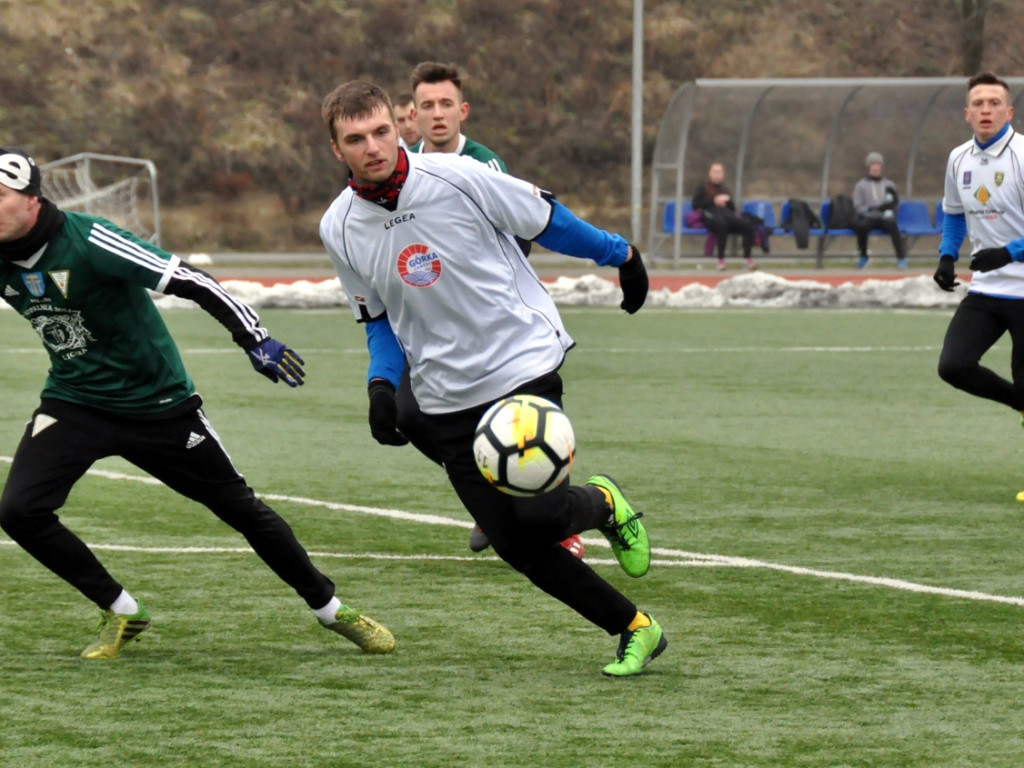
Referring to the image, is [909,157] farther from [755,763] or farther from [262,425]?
[755,763]

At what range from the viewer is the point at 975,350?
898 centimetres

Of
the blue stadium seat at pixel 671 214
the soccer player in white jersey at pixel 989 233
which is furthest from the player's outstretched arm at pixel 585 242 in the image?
the blue stadium seat at pixel 671 214

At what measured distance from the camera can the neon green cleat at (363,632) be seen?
569cm

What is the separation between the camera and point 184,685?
523cm

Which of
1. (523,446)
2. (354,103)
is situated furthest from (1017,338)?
(354,103)

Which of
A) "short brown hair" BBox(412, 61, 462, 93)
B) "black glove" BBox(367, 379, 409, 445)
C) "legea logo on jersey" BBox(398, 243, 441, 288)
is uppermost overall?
"short brown hair" BBox(412, 61, 462, 93)

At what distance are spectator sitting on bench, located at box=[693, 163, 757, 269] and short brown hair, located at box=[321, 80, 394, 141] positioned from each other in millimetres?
21751

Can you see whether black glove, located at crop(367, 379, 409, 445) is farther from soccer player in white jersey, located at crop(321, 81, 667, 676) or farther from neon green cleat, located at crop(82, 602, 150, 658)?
neon green cleat, located at crop(82, 602, 150, 658)

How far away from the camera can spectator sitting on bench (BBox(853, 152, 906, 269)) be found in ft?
89.0

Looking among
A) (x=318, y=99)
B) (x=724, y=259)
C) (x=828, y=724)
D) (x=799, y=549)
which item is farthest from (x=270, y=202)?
(x=828, y=724)

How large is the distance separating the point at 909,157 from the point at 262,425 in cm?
1975

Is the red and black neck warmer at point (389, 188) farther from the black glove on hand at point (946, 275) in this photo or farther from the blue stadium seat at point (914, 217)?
the blue stadium seat at point (914, 217)

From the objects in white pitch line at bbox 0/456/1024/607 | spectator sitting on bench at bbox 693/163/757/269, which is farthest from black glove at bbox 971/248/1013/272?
spectator sitting on bench at bbox 693/163/757/269

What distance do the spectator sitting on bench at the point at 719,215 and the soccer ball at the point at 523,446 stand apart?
21768 mm
